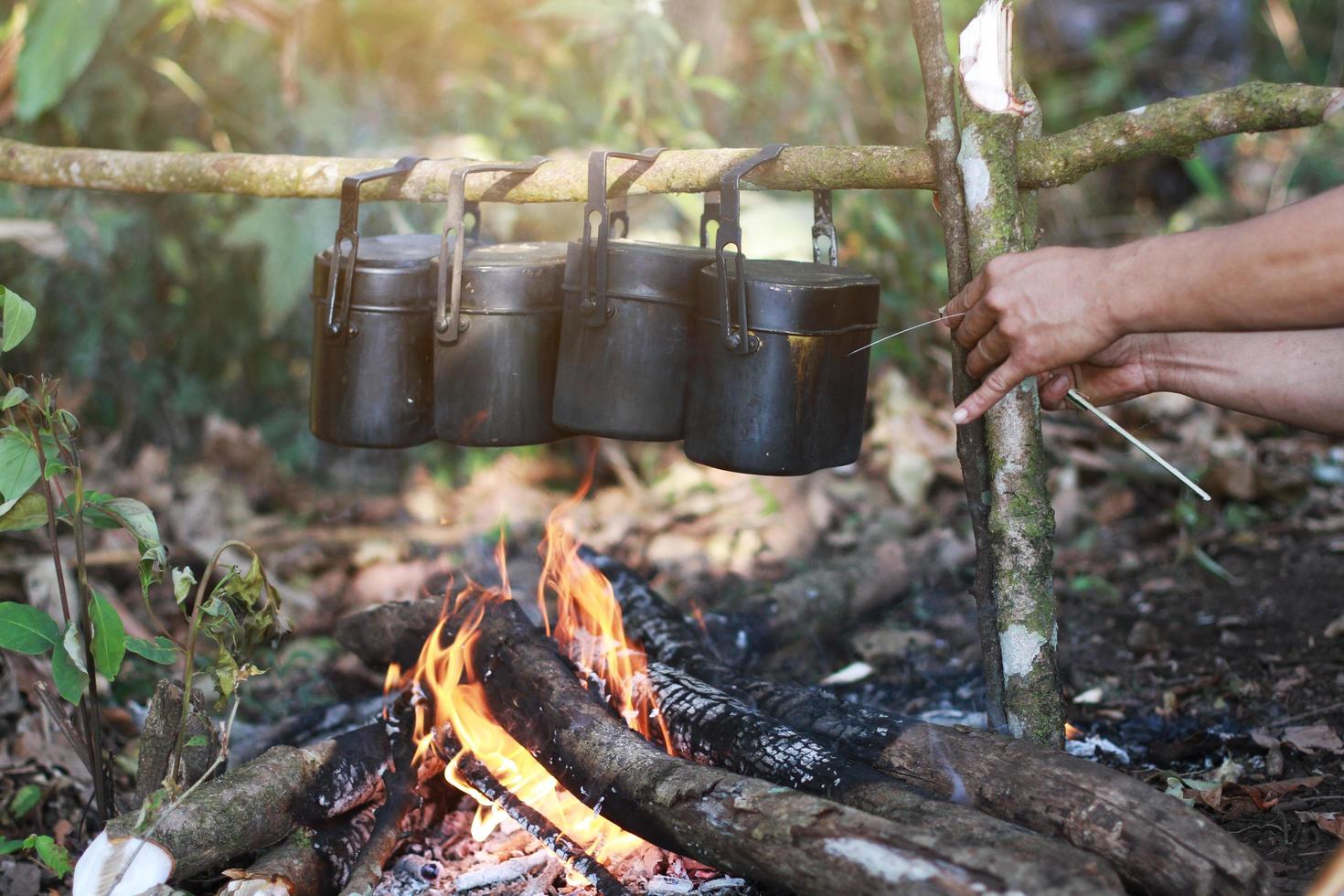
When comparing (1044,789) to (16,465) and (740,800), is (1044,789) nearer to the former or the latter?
(740,800)

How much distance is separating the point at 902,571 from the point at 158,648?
2679 mm

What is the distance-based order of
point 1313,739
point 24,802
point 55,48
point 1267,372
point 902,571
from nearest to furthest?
point 1267,372, point 1313,739, point 24,802, point 902,571, point 55,48

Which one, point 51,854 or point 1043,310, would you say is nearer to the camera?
point 1043,310

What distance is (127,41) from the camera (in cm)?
592

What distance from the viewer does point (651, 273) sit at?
242 cm

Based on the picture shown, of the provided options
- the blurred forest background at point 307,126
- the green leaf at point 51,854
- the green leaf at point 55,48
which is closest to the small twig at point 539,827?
the green leaf at point 51,854

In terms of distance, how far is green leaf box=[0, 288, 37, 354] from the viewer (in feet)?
7.34

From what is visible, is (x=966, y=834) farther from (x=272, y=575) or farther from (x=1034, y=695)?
(x=272, y=575)

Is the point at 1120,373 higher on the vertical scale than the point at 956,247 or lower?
lower

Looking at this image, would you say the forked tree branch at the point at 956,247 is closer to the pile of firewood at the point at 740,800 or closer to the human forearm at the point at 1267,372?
the pile of firewood at the point at 740,800

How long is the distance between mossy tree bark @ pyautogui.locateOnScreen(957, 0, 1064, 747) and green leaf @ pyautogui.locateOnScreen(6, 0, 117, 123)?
4538 millimetres

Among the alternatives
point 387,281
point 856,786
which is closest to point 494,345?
point 387,281

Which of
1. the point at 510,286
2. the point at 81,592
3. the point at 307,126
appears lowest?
the point at 81,592

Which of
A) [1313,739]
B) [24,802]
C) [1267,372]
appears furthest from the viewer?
[24,802]
